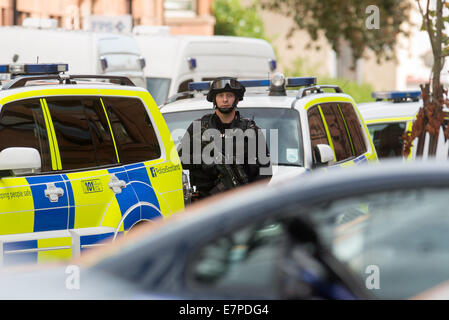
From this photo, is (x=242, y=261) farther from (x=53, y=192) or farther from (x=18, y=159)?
(x=53, y=192)

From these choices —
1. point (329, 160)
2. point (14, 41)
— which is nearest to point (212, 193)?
point (329, 160)

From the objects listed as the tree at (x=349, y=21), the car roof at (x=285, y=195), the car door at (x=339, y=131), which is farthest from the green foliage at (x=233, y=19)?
the car roof at (x=285, y=195)

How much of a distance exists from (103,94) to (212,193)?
4.35ft

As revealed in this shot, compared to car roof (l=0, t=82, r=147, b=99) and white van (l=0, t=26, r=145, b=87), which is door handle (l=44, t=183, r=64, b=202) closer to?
car roof (l=0, t=82, r=147, b=99)

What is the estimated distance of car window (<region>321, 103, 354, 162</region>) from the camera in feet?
30.2

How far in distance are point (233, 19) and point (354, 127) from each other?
28.0 m

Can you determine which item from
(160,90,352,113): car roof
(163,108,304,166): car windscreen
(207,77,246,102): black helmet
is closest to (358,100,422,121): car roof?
(160,90,352,113): car roof

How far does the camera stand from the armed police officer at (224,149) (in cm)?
781

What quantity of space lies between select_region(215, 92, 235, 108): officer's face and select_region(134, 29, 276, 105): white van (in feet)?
21.2

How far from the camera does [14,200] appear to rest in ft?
19.9

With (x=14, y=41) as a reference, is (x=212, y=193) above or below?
below

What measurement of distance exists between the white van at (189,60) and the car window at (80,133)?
7547 millimetres

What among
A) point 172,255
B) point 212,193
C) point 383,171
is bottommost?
point 212,193
